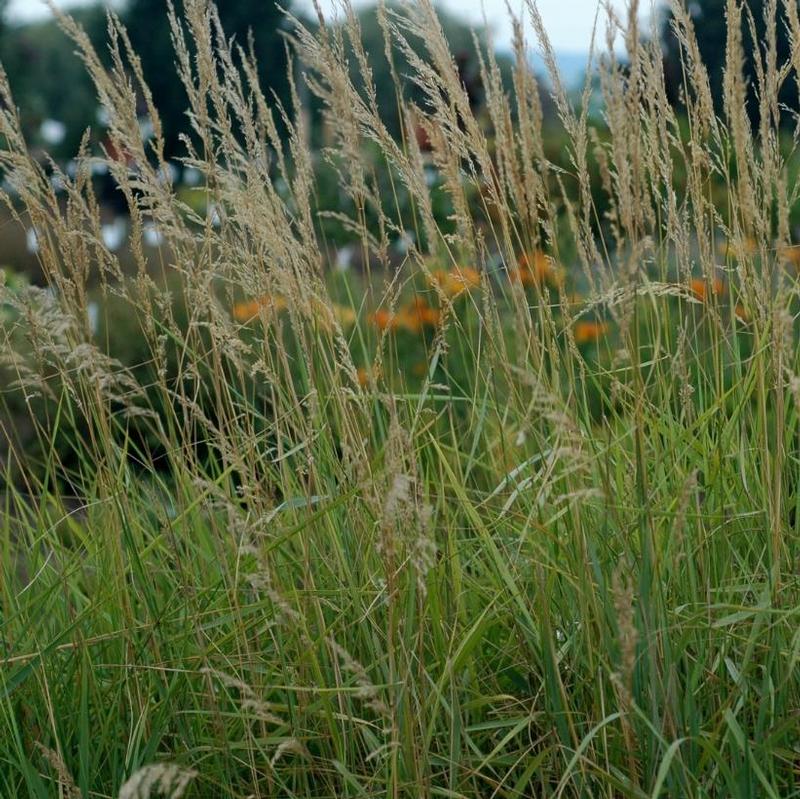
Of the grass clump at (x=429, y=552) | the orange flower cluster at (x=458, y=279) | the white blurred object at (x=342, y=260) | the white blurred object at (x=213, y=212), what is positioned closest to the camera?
the grass clump at (x=429, y=552)

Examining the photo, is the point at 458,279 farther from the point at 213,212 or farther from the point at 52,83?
the point at 52,83

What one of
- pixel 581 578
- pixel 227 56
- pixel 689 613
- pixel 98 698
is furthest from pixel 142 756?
pixel 227 56

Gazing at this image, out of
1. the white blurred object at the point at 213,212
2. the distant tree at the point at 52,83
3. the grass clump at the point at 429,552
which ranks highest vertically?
the distant tree at the point at 52,83

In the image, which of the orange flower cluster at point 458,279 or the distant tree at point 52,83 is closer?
the orange flower cluster at point 458,279

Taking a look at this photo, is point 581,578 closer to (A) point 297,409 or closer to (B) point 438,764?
(B) point 438,764

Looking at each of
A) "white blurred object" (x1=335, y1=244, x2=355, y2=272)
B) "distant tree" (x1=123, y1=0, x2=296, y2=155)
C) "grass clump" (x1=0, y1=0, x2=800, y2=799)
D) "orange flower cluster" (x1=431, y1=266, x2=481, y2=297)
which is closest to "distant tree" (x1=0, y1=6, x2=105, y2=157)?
"distant tree" (x1=123, y1=0, x2=296, y2=155)

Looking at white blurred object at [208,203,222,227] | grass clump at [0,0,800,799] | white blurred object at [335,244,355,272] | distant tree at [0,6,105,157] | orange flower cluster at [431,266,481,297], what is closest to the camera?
grass clump at [0,0,800,799]

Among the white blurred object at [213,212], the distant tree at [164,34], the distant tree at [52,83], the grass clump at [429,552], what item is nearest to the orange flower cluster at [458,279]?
the grass clump at [429,552]

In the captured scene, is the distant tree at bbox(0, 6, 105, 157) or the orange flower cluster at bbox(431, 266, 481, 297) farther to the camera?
the distant tree at bbox(0, 6, 105, 157)

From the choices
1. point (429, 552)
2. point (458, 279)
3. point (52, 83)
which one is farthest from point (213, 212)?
point (52, 83)

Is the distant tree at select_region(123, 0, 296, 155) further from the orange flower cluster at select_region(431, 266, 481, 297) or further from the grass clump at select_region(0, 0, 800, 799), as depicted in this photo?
the grass clump at select_region(0, 0, 800, 799)

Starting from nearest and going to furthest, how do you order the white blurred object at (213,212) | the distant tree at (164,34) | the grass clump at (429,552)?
the grass clump at (429,552)
the white blurred object at (213,212)
the distant tree at (164,34)

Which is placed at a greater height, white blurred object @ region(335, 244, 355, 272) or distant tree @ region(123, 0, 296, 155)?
distant tree @ region(123, 0, 296, 155)

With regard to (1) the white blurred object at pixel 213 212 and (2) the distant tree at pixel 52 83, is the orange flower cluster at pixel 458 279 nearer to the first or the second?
(1) the white blurred object at pixel 213 212
